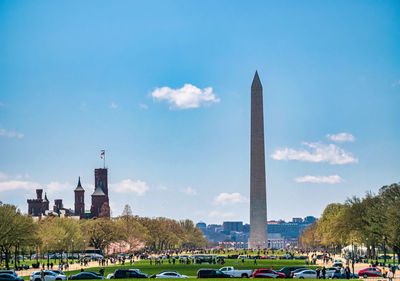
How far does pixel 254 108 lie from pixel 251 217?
20.9 metres

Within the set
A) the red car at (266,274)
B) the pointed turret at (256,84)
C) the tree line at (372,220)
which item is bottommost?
the red car at (266,274)

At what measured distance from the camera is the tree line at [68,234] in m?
71.3

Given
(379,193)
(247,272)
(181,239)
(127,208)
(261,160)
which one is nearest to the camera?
(247,272)

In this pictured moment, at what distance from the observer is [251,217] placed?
11219 cm

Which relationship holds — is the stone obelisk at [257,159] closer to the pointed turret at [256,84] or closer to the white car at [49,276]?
the pointed turret at [256,84]

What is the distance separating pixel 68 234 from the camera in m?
95.6

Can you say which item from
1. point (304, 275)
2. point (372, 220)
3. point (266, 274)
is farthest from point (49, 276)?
point (372, 220)

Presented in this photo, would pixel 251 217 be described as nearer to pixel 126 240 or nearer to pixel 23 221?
pixel 126 240

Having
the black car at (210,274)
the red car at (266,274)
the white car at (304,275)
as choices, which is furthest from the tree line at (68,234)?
the white car at (304,275)

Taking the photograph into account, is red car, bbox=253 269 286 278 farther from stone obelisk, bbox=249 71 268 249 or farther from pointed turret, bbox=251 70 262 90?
pointed turret, bbox=251 70 262 90

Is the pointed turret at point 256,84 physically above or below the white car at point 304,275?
above

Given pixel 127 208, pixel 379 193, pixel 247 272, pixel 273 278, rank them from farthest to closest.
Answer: pixel 127 208 < pixel 379 193 < pixel 247 272 < pixel 273 278

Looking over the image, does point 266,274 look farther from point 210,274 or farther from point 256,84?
point 256,84

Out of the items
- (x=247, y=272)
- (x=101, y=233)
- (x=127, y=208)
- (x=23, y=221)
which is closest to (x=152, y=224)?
(x=127, y=208)
